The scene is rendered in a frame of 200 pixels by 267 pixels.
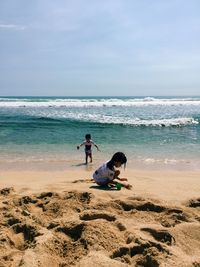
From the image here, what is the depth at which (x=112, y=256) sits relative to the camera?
388cm

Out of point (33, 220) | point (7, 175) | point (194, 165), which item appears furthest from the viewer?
point (194, 165)

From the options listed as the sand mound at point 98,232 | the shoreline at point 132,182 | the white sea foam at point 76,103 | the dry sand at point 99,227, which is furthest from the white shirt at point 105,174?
the white sea foam at point 76,103

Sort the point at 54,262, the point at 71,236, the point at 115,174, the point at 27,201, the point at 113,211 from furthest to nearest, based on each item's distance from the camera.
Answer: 1. the point at 115,174
2. the point at 27,201
3. the point at 113,211
4. the point at 71,236
5. the point at 54,262

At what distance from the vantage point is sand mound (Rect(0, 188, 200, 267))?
12.5 feet

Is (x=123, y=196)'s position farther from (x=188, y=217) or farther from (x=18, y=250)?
(x=18, y=250)

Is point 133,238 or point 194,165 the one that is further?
point 194,165

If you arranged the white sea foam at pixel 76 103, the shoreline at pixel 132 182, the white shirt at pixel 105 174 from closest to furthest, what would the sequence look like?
1. the shoreline at pixel 132 182
2. the white shirt at pixel 105 174
3. the white sea foam at pixel 76 103

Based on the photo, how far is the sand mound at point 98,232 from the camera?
3799mm

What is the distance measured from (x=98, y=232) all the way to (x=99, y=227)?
121mm

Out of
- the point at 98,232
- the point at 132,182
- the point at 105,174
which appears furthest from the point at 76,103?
the point at 98,232

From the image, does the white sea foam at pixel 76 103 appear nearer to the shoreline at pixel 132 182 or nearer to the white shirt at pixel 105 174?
the shoreline at pixel 132 182

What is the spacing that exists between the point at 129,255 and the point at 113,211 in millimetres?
1497

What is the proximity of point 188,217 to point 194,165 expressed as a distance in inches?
250

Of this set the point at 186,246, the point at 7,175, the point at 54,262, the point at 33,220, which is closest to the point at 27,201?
the point at 33,220
